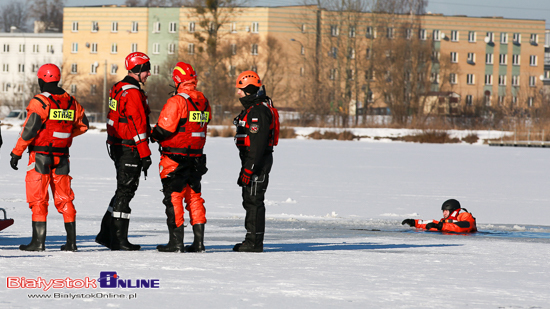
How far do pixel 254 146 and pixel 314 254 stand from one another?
126 cm

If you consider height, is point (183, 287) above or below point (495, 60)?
below

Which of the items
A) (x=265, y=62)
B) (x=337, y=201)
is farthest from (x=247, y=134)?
(x=265, y=62)

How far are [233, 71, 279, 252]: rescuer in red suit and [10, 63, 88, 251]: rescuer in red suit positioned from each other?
1.68 metres

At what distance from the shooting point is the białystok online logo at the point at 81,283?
550 centimetres

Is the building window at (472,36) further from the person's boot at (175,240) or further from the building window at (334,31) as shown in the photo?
the person's boot at (175,240)

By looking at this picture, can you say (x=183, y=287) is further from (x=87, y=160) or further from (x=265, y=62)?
(x=265, y=62)

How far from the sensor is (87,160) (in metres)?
22.5

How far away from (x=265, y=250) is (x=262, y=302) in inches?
99.1

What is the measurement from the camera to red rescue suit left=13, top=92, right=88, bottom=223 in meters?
6.98

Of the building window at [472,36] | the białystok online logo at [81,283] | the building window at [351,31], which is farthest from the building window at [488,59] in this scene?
the białystok online logo at [81,283]

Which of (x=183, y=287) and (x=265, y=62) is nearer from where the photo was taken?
(x=183, y=287)

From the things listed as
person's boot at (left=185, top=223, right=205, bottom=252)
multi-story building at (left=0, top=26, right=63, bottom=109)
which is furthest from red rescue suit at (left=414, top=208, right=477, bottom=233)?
multi-story building at (left=0, top=26, right=63, bottom=109)

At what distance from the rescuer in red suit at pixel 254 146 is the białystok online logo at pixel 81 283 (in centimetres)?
194

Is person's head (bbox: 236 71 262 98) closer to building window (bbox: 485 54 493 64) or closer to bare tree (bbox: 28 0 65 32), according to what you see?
building window (bbox: 485 54 493 64)
